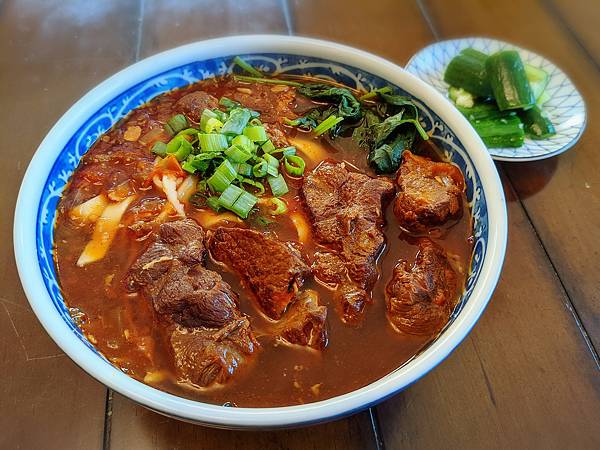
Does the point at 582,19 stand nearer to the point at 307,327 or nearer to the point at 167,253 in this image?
the point at 307,327

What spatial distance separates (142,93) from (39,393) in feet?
4.26

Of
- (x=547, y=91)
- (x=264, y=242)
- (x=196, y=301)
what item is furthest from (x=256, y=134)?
(x=547, y=91)

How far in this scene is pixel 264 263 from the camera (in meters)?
1.83

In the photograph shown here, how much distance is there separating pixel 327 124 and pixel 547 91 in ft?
4.76

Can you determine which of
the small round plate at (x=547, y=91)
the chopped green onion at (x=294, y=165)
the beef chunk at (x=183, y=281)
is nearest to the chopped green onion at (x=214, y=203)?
the beef chunk at (x=183, y=281)

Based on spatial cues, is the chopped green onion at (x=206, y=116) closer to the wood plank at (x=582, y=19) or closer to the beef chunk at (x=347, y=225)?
the beef chunk at (x=347, y=225)

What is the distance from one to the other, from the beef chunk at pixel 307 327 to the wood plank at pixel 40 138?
0.71m

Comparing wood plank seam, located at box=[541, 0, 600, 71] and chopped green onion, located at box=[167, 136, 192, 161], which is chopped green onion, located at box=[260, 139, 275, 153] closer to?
chopped green onion, located at box=[167, 136, 192, 161]

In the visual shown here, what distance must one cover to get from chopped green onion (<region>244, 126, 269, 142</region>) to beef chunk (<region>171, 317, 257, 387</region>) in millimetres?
790

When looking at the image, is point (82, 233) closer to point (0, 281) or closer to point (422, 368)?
point (0, 281)

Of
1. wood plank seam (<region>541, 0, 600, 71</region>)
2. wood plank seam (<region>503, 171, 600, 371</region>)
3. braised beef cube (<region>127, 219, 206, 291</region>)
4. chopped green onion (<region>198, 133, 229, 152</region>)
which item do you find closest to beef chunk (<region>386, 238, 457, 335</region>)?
wood plank seam (<region>503, 171, 600, 371</region>)

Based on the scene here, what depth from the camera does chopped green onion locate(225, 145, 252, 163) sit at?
207cm

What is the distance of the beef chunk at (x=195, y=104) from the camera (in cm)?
232

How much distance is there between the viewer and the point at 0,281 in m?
2.11
